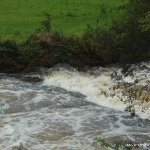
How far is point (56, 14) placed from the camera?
93.3 feet

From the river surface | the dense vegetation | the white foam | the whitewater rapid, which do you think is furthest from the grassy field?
the river surface

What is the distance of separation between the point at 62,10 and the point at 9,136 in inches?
622

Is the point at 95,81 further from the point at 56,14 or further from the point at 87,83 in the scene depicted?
the point at 56,14

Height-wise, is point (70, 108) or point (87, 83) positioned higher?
point (87, 83)

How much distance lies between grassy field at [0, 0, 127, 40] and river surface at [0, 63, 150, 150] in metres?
4.23

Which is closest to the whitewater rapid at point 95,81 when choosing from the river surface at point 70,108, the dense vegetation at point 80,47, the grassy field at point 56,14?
the river surface at point 70,108

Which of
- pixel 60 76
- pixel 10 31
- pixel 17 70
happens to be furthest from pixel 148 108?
pixel 10 31

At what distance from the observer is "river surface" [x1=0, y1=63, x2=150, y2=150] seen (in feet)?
47.3

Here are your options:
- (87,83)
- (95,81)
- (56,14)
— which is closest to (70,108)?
(87,83)

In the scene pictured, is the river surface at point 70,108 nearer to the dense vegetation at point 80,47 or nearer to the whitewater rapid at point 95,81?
the whitewater rapid at point 95,81

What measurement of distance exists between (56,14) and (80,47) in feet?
21.1

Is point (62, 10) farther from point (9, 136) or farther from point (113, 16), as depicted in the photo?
point (9, 136)

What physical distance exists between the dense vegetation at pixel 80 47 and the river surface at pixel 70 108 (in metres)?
0.57

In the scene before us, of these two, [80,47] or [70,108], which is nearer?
[70,108]
